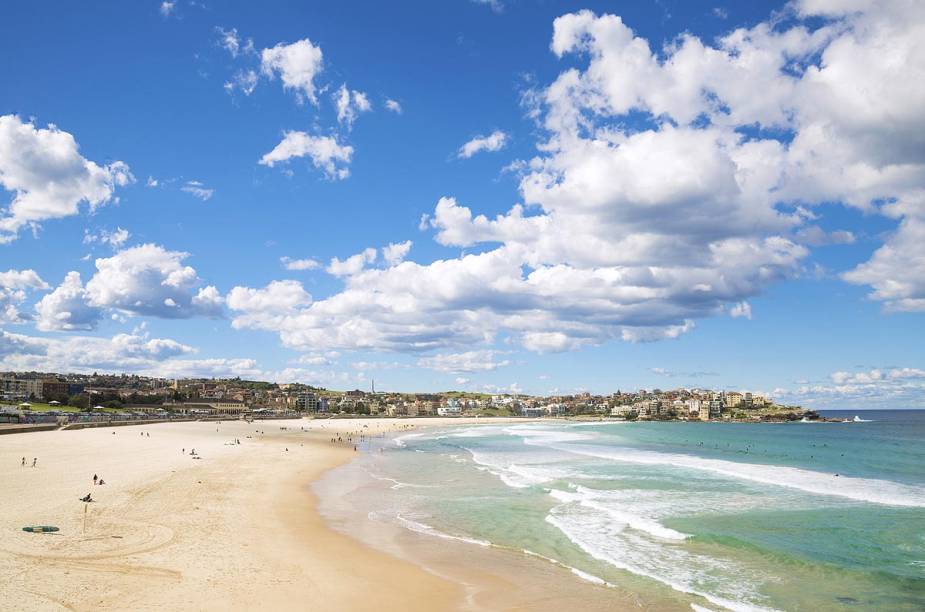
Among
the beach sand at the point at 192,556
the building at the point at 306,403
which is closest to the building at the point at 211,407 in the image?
the building at the point at 306,403

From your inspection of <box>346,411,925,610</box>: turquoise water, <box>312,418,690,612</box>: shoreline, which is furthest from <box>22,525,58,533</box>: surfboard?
<box>346,411,925,610</box>: turquoise water

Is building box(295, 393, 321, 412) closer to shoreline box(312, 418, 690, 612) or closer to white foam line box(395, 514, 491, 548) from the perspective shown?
shoreline box(312, 418, 690, 612)

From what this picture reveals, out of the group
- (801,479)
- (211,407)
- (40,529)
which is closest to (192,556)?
(40,529)

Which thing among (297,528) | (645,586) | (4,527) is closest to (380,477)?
(297,528)

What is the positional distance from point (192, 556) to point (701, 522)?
59.1ft

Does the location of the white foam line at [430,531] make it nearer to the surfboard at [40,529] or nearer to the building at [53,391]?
the surfboard at [40,529]

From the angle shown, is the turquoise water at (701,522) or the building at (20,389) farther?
the building at (20,389)

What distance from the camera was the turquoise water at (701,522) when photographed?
1549 cm

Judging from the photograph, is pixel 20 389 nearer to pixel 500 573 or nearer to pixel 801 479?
pixel 500 573

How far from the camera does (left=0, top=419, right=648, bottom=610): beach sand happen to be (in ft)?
42.7

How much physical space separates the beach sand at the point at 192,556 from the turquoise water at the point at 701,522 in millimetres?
3408

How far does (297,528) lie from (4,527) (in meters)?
8.72

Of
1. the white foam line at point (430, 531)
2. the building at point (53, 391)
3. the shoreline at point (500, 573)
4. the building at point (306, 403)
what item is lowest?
the building at point (306, 403)

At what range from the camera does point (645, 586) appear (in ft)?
49.0
